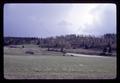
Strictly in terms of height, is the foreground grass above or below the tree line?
below

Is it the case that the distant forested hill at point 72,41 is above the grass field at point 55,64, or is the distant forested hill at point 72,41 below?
above

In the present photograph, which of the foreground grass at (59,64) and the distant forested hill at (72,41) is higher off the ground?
the distant forested hill at (72,41)

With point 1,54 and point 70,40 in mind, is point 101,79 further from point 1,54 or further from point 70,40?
point 1,54

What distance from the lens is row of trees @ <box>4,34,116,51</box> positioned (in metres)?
3.11

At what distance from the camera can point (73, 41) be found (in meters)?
3.59

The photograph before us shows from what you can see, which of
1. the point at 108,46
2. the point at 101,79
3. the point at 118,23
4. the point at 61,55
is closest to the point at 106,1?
the point at 118,23

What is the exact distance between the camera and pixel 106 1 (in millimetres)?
2992

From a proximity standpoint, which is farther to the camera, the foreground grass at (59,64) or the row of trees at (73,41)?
the foreground grass at (59,64)

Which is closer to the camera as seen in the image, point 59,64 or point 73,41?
point 73,41

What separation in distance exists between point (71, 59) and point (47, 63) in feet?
1.28

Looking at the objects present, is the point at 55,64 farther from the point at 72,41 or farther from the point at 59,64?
the point at 72,41

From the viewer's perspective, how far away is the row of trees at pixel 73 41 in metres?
3.11

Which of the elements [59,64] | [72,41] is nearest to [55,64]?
[59,64]

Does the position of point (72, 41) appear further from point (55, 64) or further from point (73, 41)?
point (55, 64)
